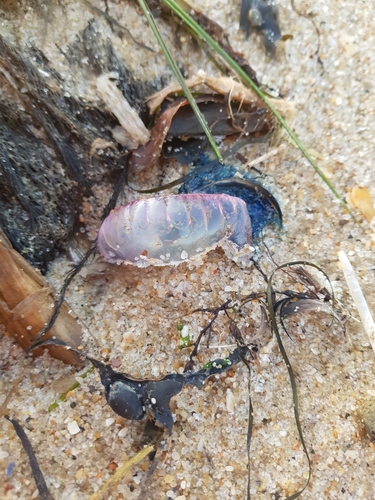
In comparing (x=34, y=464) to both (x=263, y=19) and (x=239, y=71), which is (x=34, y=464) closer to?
(x=239, y=71)

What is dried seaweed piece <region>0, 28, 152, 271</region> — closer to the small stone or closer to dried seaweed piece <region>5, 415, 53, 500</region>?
→ dried seaweed piece <region>5, 415, 53, 500</region>

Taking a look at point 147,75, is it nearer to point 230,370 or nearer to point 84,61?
point 84,61

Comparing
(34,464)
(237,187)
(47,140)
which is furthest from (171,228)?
(34,464)

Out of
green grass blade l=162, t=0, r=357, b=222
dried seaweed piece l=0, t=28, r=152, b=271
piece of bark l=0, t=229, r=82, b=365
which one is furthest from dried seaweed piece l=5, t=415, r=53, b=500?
green grass blade l=162, t=0, r=357, b=222

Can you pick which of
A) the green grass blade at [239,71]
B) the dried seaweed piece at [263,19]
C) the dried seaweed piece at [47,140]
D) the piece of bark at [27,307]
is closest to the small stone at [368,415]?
the green grass blade at [239,71]

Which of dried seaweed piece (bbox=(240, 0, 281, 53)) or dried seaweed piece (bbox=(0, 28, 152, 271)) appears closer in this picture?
dried seaweed piece (bbox=(0, 28, 152, 271))

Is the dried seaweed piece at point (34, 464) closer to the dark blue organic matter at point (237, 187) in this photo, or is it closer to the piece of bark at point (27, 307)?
the piece of bark at point (27, 307)
